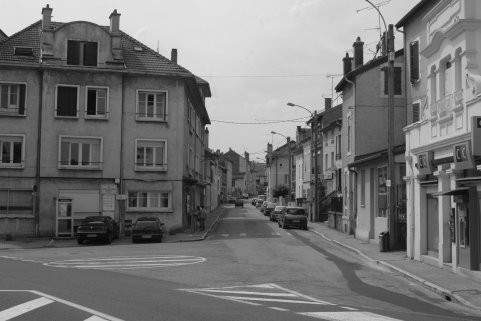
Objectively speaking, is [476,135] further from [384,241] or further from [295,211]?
[295,211]

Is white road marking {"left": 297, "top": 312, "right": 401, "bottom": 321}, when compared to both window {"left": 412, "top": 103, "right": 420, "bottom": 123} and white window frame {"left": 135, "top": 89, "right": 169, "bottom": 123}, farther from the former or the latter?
white window frame {"left": 135, "top": 89, "right": 169, "bottom": 123}

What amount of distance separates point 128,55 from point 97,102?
3.83 meters

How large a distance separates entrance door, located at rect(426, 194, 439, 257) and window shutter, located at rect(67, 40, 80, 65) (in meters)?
24.0

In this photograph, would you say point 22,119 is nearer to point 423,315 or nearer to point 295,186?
point 423,315

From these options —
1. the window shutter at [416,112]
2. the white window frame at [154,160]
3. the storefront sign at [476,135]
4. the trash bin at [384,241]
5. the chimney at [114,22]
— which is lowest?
the trash bin at [384,241]

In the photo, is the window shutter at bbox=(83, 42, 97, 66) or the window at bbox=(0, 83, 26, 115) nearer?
the window at bbox=(0, 83, 26, 115)

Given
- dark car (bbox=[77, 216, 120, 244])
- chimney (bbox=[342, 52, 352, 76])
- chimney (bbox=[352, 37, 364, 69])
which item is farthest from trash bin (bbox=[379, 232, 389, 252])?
chimney (bbox=[342, 52, 352, 76])

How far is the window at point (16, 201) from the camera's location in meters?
33.4

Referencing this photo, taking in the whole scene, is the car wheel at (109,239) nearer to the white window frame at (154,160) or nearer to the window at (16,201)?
the white window frame at (154,160)

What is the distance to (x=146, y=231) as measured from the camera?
1198 inches

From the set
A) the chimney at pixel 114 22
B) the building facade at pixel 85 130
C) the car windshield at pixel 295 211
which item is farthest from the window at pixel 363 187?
the chimney at pixel 114 22

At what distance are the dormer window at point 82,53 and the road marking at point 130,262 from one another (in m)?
16.8

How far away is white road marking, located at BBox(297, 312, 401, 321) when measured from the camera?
9.34m

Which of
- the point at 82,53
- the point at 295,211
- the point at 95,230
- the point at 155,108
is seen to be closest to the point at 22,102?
the point at 82,53
